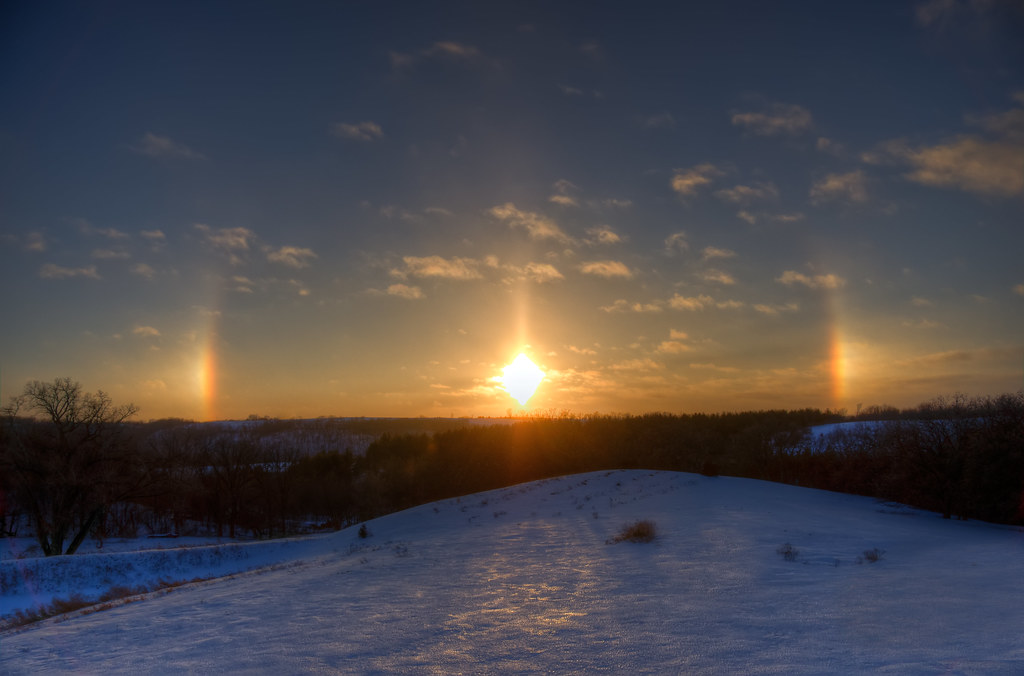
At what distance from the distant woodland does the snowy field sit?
7.53 metres

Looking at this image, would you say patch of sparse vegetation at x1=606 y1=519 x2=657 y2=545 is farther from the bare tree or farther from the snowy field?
the bare tree

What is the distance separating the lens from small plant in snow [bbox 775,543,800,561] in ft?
52.6

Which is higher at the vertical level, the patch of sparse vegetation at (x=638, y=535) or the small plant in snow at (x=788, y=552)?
the small plant in snow at (x=788, y=552)

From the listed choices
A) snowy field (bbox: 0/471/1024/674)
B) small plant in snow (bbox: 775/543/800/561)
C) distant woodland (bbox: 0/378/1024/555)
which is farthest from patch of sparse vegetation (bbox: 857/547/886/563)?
distant woodland (bbox: 0/378/1024/555)

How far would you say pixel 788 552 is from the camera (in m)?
16.4

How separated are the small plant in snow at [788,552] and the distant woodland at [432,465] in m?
19.4

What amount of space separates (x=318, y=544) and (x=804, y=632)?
38119mm

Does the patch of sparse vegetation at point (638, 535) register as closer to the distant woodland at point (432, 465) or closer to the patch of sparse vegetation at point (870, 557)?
the patch of sparse vegetation at point (870, 557)

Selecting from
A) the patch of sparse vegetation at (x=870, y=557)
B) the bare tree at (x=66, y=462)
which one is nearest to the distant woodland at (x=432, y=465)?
the bare tree at (x=66, y=462)

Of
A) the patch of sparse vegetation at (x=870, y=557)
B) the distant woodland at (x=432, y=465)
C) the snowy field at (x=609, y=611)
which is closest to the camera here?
the snowy field at (x=609, y=611)

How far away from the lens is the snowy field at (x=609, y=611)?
8.50 metres

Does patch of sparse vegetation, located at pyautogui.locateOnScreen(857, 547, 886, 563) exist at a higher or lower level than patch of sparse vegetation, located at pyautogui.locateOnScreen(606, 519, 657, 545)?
higher

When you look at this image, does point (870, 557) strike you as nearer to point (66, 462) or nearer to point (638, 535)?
point (638, 535)

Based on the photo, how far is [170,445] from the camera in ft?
263
